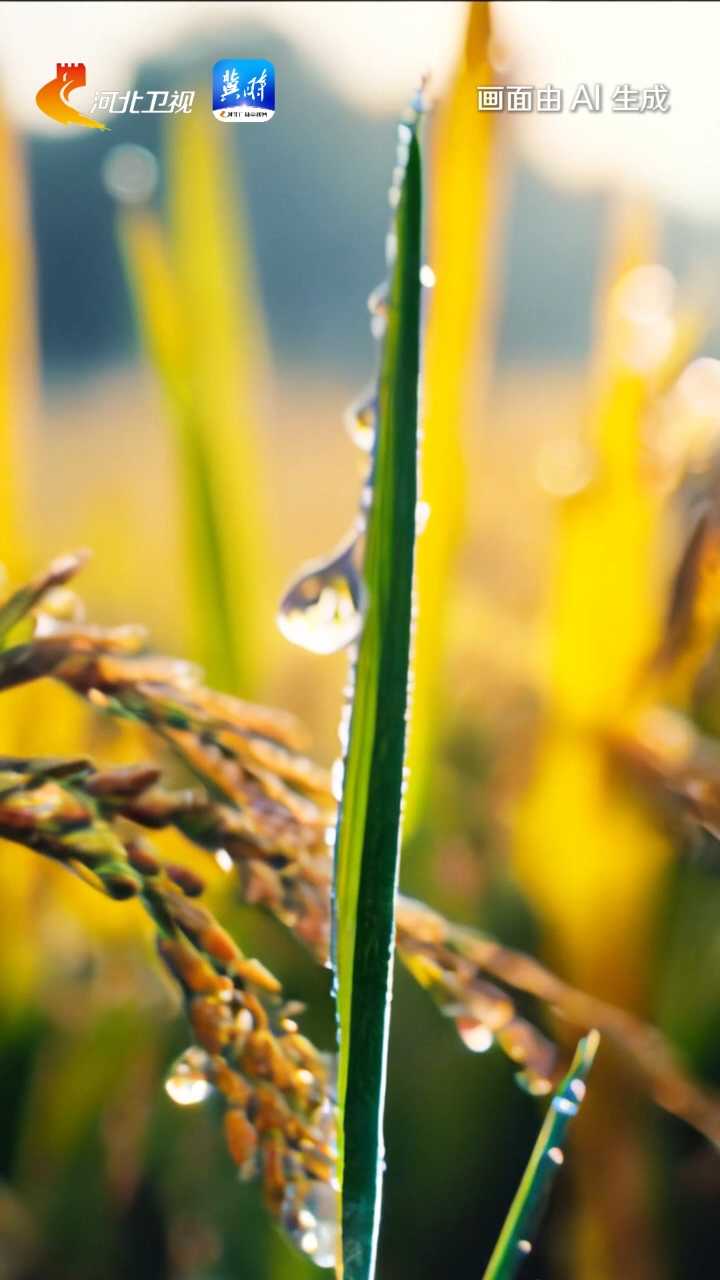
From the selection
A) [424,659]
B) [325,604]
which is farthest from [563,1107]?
[424,659]

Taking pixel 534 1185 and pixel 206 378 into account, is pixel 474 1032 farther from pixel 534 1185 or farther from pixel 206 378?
pixel 206 378

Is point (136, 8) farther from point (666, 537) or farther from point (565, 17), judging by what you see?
point (666, 537)

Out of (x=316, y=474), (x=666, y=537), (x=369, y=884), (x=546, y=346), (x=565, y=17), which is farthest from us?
(x=316, y=474)

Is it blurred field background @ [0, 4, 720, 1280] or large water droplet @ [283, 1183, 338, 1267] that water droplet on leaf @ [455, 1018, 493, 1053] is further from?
blurred field background @ [0, 4, 720, 1280]

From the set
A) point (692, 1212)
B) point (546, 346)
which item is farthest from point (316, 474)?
point (692, 1212)

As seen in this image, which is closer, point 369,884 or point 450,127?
point 369,884

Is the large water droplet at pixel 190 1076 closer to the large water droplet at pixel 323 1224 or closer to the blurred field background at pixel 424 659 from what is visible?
the large water droplet at pixel 323 1224
